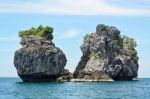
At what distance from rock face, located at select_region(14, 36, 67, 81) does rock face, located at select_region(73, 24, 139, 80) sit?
9.68 meters

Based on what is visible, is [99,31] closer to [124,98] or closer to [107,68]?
[107,68]

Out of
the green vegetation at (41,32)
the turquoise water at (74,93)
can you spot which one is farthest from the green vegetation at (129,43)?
the turquoise water at (74,93)

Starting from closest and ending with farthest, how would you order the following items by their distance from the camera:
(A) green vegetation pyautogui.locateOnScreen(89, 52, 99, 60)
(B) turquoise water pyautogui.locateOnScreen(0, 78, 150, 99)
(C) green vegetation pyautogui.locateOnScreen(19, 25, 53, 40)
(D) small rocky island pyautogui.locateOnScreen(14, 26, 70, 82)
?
(B) turquoise water pyautogui.locateOnScreen(0, 78, 150, 99)
(D) small rocky island pyautogui.locateOnScreen(14, 26, 70, 82)
(A) green vegetation pyautogui.locateOnScreen(89, 52, 99, 60)
(C) green vegetation pyautogui.locateOnScreen(19, 25, 53, 40)

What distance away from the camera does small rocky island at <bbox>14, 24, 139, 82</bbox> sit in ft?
518

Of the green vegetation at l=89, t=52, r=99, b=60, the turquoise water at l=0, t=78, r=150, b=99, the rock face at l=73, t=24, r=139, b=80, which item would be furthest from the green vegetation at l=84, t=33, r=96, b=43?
→ the turquoise water at l=0, t=78, r=150, b=99

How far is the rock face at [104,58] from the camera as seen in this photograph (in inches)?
6447

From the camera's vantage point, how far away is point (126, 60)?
17375cm

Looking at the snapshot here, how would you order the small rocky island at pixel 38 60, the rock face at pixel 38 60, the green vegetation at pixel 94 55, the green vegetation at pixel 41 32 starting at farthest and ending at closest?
the green vegetation at pixel 41 32
the green vegetation at pixel 94 55
the small rocky island at pixel 38 60
the rock face at pixel 38 60

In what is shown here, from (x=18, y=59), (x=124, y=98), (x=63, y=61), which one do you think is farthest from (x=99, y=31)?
(x=124, y=98)

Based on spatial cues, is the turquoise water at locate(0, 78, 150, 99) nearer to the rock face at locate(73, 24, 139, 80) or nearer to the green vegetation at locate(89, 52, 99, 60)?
the rock face at locate(73, 24, 139, 80)

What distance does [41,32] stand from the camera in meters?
171

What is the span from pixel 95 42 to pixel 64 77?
16.0m

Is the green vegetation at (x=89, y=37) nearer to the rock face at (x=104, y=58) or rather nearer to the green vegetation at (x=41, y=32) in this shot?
the rock face at (x=104, y=58)

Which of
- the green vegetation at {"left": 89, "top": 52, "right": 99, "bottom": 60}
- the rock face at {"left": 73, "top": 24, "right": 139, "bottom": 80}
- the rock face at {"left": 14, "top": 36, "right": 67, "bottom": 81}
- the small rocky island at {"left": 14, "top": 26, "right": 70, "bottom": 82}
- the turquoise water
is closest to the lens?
the turquoise water
